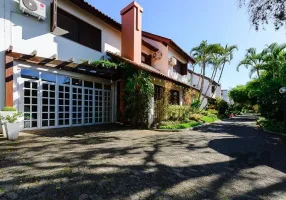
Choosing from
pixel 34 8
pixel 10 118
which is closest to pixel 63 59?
pixel 34 8

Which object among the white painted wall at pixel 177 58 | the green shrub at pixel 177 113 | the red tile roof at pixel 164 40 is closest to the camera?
the green shrub at pixel 177 113

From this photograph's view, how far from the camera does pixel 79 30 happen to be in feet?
39.2

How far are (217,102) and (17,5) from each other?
30.0 metres

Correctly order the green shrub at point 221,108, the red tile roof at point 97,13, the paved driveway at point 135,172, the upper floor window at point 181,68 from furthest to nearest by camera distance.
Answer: the green shrub at point 221,108, the upper floor window at point 181,68, the red tile roof at point 97,13, the paved driveway at point 135,172

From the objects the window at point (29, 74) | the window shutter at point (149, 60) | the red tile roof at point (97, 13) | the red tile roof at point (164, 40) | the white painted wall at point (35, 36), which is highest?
the red tile roof at point (164, 40)

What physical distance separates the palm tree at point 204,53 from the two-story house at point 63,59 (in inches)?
476

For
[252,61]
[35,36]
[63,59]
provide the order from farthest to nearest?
[252,61], [63,59], [35,36]

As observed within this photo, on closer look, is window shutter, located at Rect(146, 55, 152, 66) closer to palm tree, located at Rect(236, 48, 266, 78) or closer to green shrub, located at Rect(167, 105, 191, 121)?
green shrub, located at Rect(167, 105, 191, 121)

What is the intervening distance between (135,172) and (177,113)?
10.8 m

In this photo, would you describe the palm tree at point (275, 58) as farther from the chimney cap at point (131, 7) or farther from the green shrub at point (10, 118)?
the green shrub at point (10, 118)

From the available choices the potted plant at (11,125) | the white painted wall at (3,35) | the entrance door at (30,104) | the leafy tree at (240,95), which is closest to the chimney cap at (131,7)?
the white painted wall at (3,35)

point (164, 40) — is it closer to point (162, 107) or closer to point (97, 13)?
point (97, 13)

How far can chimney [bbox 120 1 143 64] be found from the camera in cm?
1413

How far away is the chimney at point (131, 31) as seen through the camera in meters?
14.1
